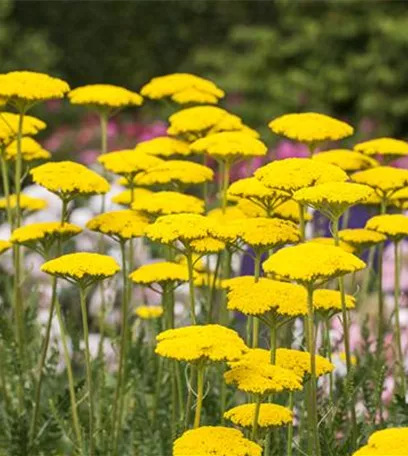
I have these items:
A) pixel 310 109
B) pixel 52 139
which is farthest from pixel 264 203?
pixel 310 109

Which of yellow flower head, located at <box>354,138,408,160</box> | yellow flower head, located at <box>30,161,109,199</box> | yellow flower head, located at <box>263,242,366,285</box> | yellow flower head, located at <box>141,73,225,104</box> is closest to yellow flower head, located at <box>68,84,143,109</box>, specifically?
yellow flower head, located at <box>141,73,225,104</box>

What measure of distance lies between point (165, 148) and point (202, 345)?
1.21 meters

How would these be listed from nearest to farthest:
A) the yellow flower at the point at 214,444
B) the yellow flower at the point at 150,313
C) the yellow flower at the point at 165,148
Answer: the yellow flower at the point at 214,444
the yellow flower at the point at 165,148
the yellow flower at the point at 150,313

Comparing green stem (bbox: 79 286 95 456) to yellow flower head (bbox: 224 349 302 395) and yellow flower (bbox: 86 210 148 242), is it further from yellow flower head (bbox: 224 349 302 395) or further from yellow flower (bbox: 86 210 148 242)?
yellow flower head (bbox: 224 349 302 395)

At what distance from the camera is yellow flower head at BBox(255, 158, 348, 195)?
262cm

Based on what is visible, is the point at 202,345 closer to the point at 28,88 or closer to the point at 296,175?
the point at 296,175

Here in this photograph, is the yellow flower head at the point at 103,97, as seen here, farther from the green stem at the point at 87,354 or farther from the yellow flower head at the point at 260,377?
the yellow flower head at the point at 260,377

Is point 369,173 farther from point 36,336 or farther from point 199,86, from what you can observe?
point 36,336

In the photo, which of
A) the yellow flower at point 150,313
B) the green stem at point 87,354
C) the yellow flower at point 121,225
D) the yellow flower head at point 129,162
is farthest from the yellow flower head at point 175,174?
the yellow flower at point 150,313

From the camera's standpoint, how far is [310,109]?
996 centimetres

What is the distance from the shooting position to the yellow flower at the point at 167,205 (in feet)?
9.68

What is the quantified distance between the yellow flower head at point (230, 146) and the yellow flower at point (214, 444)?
0.98m

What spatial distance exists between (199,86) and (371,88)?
20.8ft

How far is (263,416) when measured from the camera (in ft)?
7.77
